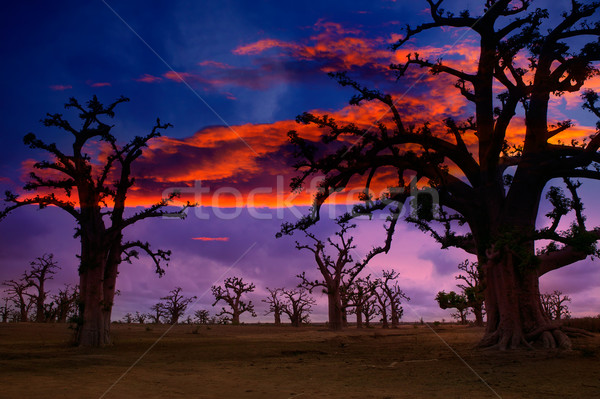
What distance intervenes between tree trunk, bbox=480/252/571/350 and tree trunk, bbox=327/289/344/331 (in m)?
22.5

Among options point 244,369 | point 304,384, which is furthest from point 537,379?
point 244,369

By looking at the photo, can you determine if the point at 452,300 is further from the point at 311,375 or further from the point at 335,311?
the point at 335,311

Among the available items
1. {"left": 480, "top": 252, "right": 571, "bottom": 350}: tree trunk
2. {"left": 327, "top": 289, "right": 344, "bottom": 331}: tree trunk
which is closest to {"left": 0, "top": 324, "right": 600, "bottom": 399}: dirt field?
{"left": 480, "top": 252, "right": 571, "bottom": 350}: tree trunk

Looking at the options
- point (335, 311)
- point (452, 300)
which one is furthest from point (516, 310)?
point (335, 311)

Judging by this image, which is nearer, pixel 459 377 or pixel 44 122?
pixel 459 377

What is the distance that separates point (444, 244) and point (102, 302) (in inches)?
608

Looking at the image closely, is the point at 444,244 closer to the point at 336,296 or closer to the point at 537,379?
the point at 537,379

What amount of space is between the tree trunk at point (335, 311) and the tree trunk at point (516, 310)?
22468mm

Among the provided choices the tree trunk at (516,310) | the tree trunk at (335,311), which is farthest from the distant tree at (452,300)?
the tree trunk at (335,311)

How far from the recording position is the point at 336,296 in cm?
3878

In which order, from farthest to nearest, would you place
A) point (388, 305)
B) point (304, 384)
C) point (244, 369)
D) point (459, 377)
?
point (388, 305) → point (244, 369) → point (459, 377) → point (304, 384)

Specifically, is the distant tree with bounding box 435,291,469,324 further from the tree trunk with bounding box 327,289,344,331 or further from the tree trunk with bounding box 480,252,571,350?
the tree trunk with bounding box 327,289,344,331

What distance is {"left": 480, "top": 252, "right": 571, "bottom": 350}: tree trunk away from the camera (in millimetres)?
15461

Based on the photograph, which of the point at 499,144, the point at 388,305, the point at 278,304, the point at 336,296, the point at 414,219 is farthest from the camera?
the point at 278,304
